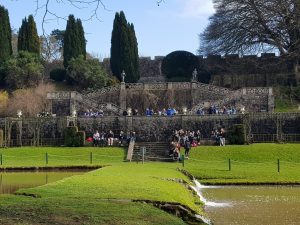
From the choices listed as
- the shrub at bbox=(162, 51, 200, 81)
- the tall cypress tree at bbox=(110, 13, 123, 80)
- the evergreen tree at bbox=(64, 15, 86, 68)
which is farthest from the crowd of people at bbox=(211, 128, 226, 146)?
the evergreen tree at bbox=(64, 15, 86, 68)

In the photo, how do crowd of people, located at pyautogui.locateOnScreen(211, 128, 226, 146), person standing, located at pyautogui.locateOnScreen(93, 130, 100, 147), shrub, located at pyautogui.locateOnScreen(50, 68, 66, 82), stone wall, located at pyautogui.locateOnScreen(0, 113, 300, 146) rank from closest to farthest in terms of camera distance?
crowd of people, located at pyautogui.locateOnScreen(211, 128, 226, 146) < person standing, located at pyautogui.locateOnScreen(93, 130, 100, 147) < stone wall, located at pyautogui.locateOnScreen(0, 113, 300, 146) < shrub, located at pyautogui.locateOnScreen(50, 68, 66, 82)

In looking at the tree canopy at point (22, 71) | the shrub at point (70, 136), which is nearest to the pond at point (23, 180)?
the shrub at point (70, 136)

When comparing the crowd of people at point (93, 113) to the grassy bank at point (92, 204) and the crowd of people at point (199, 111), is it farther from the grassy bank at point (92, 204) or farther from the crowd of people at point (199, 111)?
the grassy bank at point (92, 204)

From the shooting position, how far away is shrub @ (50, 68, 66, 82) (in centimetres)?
7362

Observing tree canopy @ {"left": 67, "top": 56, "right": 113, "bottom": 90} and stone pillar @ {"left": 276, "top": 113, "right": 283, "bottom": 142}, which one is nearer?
stone pillar @ {"left": 276, "top": 113, "right": 283, "bottom": 142}

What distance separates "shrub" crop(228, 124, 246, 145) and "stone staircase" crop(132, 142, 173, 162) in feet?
16.5

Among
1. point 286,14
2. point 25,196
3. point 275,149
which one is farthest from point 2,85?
point 25,196

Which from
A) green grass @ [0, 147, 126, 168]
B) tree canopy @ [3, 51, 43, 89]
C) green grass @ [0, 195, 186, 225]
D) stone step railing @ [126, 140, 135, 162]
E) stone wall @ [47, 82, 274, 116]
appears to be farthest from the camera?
tree canopy @ [3, 51, 43, 89]

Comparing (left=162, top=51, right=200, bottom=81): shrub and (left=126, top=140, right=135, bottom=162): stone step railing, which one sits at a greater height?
(left=162, top=51, right=200, bottom=81): shrub

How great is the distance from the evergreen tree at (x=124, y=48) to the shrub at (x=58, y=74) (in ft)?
21.0

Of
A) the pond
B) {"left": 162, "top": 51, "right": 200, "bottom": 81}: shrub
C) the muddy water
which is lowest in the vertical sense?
the muddy water

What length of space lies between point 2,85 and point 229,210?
55462 mm

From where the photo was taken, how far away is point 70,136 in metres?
51.3

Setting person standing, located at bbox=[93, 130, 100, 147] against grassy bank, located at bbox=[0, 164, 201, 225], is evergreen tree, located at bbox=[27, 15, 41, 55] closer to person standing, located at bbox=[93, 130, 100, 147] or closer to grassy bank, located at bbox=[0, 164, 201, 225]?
person standing, located at bbox=[93, 130, 100, 147]
